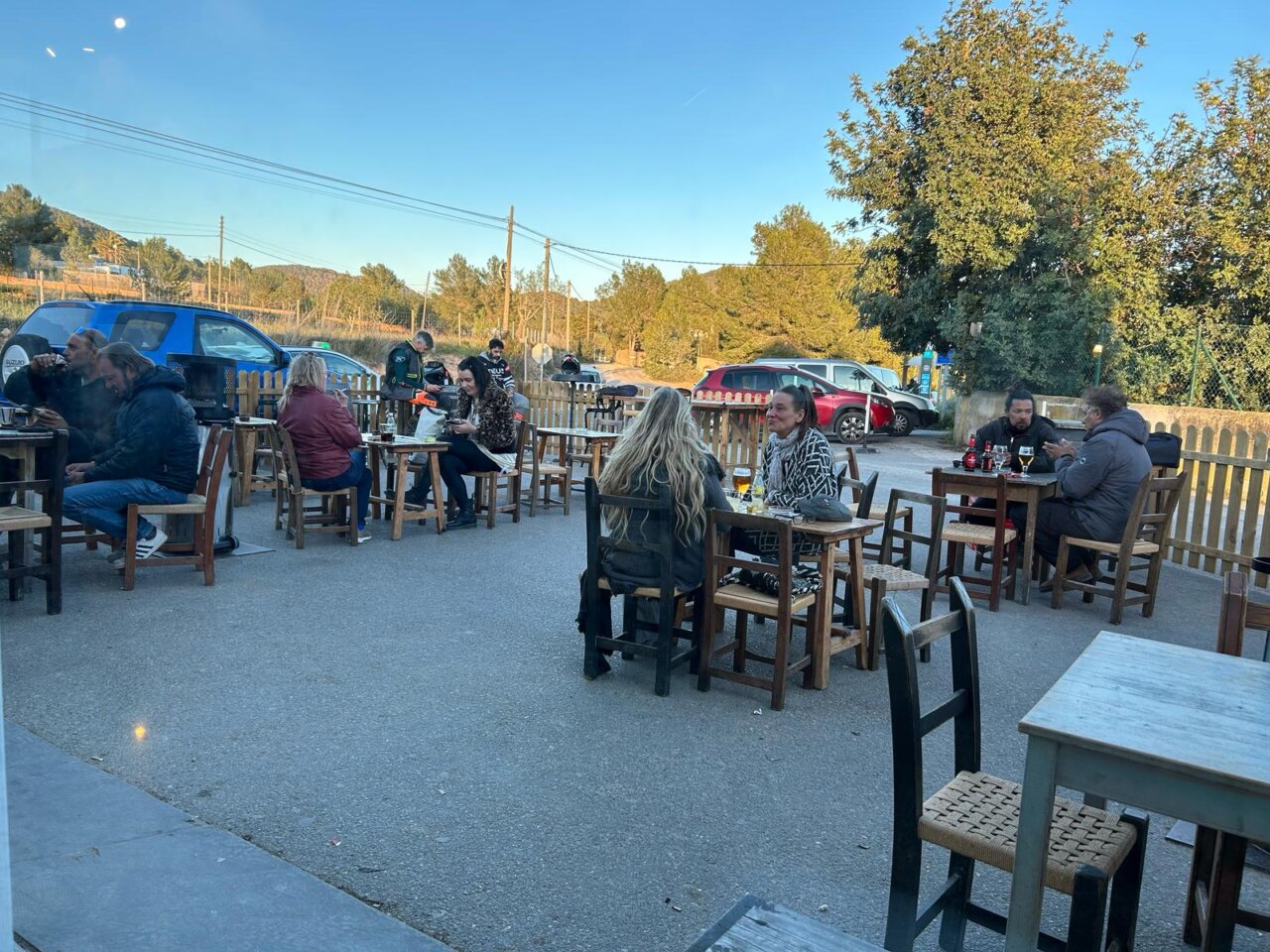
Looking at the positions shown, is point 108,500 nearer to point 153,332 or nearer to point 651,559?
point 651,559

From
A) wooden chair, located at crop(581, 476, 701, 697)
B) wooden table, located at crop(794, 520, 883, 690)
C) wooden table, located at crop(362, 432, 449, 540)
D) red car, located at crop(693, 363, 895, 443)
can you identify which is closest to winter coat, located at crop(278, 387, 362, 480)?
wooden table, located at crop(362, 432, 449, 540)

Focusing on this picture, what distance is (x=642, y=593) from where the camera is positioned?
4629 millimetres

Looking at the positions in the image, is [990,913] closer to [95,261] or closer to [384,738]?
[384,738]

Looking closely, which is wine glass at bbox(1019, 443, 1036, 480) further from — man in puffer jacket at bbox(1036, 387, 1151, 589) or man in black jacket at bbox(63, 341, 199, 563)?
man in black jacket at bbox(63, 341, 199, 563)

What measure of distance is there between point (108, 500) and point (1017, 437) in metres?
6.69

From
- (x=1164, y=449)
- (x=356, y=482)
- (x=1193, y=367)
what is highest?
(x=1193, y=367)

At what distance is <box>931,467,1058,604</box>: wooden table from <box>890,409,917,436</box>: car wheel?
14.1 meters

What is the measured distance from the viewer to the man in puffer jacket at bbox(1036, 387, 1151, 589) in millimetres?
6570

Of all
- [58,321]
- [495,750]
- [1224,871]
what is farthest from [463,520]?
[1224,871]

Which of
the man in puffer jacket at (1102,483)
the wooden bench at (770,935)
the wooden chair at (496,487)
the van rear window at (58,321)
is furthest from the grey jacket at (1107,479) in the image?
the van rear window at (58,321)

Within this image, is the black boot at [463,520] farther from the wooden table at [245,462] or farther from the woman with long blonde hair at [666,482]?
the woman with long blonde hair at [666,482]

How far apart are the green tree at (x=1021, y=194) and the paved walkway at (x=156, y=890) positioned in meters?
19.3

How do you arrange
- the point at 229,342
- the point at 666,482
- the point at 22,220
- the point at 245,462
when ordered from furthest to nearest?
the point at 229,342 < the point at 245,462 < the point at 666,482 < the point at 22,220

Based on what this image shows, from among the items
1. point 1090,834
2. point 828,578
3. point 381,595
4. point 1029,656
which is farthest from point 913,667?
point 381,595
